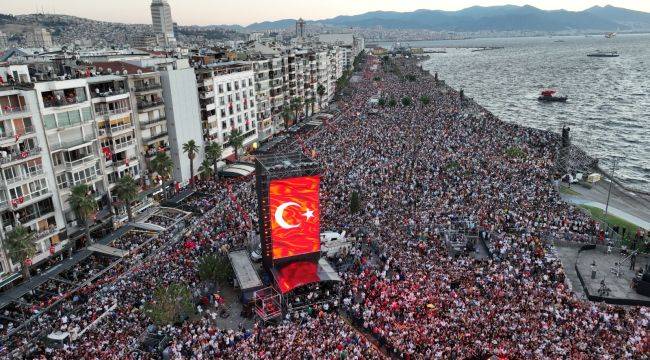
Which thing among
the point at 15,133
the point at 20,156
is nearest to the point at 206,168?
the point at 20,156

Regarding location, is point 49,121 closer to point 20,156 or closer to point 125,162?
point 20,156

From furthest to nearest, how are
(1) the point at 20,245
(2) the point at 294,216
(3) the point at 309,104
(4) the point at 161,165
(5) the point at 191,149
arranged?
(3) the point at 309,104 → (5) the point at 191,149 → (4) the point at 161,165 → (1) the point at 20,245 → (2) the point at 294,216

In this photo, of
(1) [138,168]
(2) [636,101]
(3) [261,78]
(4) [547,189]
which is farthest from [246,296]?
(2) [636,101]

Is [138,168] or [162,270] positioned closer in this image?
[162,270]

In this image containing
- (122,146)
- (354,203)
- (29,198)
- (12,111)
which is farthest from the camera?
(122,146)

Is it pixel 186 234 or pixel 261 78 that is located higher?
pixel 261 78

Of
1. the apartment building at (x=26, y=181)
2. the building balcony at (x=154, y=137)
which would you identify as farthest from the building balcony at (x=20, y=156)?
the building balcony at (x=154, y=137)

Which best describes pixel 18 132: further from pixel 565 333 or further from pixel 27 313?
pixel 565 333
